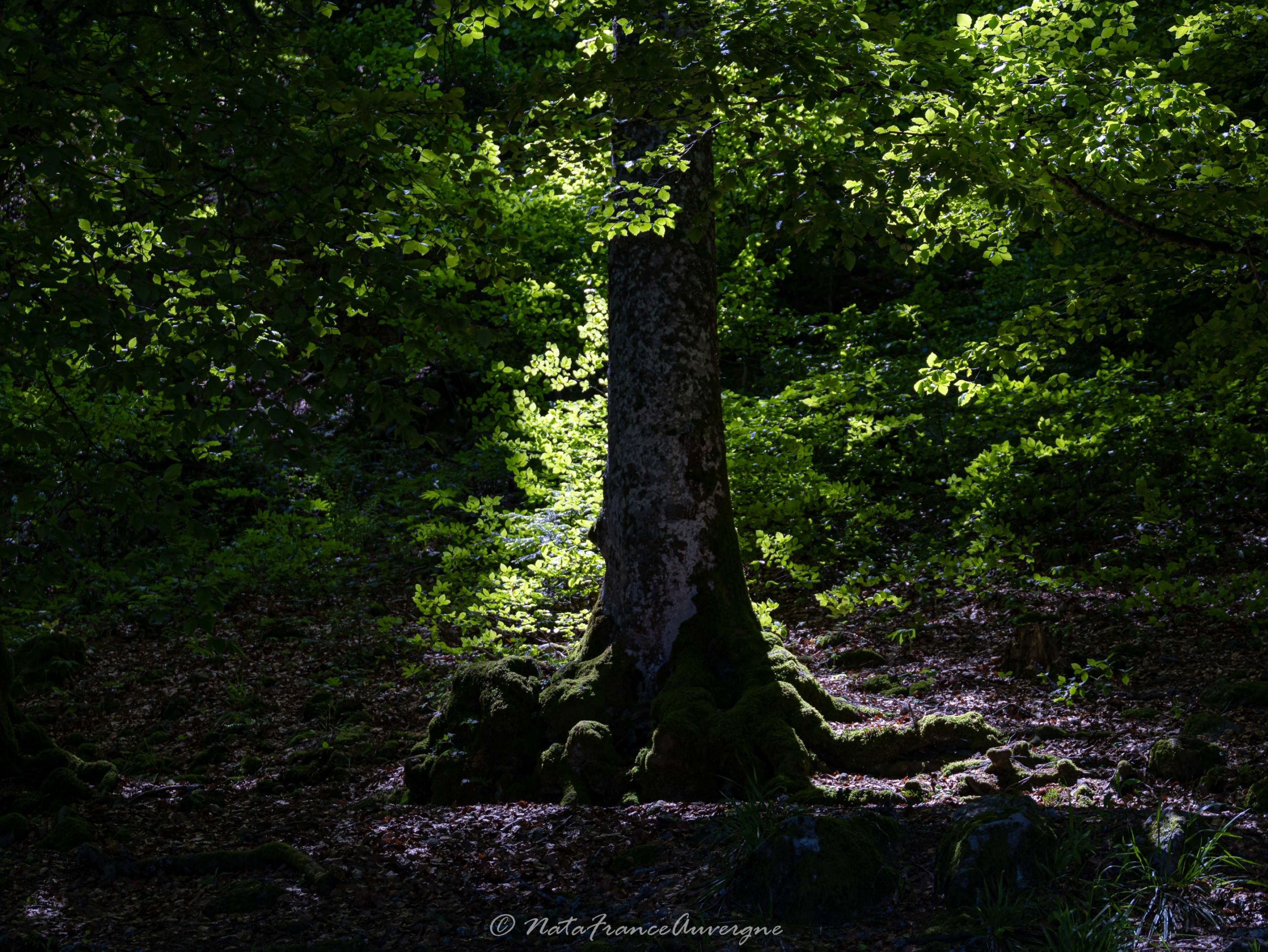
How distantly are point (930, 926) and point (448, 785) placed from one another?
3.02 meters

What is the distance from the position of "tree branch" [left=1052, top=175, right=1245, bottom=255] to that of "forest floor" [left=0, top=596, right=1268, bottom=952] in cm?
261

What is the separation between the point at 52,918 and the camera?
4.09 metres

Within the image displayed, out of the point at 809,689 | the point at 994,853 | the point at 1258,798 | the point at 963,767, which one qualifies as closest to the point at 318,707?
the point at 809,689

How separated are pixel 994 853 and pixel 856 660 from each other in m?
4.45

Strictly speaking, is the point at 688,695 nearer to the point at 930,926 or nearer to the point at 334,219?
the point at 930,926

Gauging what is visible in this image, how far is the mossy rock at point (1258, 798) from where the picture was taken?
3.88m

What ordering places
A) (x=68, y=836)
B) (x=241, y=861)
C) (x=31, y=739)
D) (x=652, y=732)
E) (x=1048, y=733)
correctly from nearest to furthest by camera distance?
(x=241, y=861) < (x=68, y=836) < (x=652, y=732) < (x=1048, y=733) < (x=31, y=739)

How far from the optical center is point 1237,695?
550 cm

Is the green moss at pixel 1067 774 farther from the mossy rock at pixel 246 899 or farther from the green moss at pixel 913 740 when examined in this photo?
the mossy rock at pixel 246 899

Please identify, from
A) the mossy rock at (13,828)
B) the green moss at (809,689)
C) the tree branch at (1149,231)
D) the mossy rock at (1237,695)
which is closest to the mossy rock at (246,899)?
the mossy rock at (13,828)

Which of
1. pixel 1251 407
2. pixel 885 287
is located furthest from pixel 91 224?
pixel 885 287

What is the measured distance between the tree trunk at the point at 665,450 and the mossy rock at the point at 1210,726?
2322mm

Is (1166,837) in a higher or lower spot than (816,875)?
higher

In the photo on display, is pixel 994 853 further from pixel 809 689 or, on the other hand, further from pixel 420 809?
pixel 420 809
